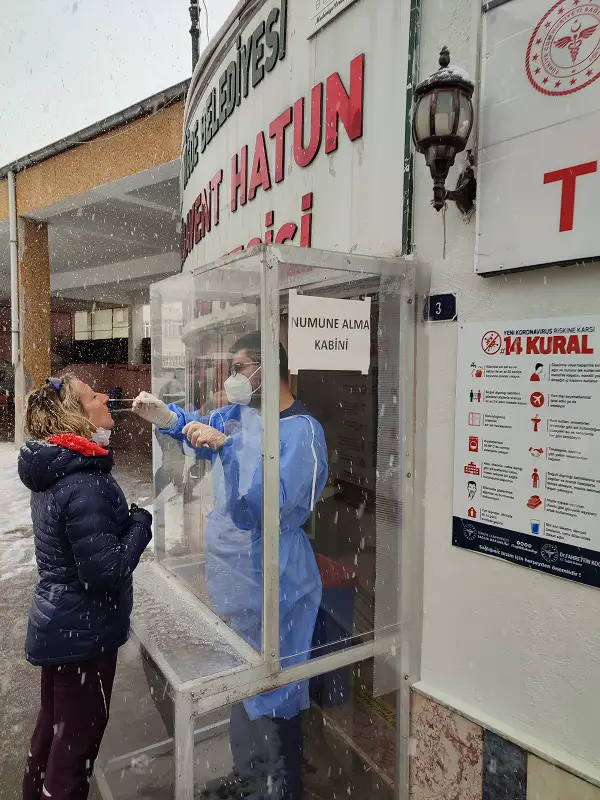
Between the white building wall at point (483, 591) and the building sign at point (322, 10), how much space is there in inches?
20.3

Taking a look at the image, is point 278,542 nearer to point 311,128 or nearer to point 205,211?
point 311,128

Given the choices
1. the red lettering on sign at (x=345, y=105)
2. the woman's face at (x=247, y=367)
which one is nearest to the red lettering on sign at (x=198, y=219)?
the red lettering on sign at (x=345, y=105)

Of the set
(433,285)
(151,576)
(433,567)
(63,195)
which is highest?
(63,195)

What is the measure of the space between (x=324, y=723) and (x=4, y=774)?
61.6 inches

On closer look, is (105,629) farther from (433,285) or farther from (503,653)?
(433,285)

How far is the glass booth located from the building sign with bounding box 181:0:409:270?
1.35 ft

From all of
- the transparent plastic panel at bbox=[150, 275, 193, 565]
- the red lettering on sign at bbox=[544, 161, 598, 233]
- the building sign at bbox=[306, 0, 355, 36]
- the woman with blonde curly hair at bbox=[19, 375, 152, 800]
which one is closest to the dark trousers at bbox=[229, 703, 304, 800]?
the woman with blonde curly hair at bbox=[19, 375, 152, 800]

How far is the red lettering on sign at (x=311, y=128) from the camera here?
8.43ft

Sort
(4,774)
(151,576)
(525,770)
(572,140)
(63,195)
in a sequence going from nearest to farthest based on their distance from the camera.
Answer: (572,140), (525,770), (4,774), (151,576), (63,195)

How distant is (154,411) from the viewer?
Answer: 8.39 ft

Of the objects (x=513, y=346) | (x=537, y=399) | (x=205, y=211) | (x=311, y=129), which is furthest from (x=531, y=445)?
(x=205, y=211)

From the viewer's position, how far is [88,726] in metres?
2.17

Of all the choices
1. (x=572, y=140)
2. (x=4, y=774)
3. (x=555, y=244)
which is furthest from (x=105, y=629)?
(x=572, y=140)

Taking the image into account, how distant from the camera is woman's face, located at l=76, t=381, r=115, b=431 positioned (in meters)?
2.24
